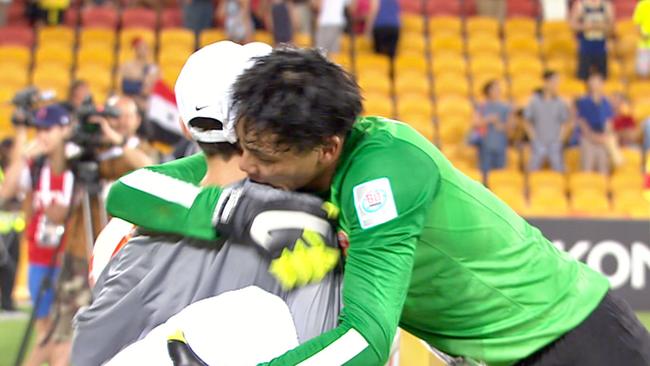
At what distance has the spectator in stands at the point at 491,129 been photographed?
1180 cm

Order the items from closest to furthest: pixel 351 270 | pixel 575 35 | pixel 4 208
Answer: pixel 351 270, pixel 4 208, pixel 575 35

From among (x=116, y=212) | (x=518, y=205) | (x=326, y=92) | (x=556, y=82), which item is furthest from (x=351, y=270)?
(x=556, y=82)

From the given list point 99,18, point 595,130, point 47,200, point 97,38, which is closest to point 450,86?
point 595,130

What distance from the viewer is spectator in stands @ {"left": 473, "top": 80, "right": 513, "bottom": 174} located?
11797 mm

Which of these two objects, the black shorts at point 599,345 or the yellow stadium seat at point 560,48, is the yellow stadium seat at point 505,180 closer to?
the yellow stadium seat at point 560,48

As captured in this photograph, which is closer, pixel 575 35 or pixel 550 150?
pixel 550 150

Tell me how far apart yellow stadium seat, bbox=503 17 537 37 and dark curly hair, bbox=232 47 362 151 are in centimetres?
1242

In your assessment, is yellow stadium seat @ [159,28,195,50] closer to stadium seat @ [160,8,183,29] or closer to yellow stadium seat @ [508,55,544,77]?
stadium seat @ [160,8,183,29]

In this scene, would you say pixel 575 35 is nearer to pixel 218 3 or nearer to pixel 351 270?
pixel 218 3

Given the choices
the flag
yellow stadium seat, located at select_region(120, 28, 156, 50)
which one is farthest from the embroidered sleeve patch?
yellow stadium seat, located at select_region(120, 28, 156, 50)

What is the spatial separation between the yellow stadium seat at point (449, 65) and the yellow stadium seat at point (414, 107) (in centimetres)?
82

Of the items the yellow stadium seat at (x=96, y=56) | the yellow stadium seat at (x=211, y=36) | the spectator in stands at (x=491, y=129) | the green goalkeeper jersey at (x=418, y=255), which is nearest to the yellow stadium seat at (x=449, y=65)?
the spectator in stands at (x=491, y=129)

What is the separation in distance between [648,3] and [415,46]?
31.3ft

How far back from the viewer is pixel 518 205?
1099 centimetres
